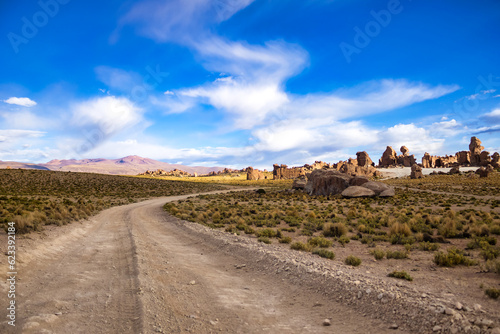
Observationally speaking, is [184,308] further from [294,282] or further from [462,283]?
[462,283]

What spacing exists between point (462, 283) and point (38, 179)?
3060 inches

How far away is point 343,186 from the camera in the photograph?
41.4 metres

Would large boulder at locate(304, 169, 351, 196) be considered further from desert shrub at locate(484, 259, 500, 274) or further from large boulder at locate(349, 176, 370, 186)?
desert shrub at locate(484, 259, 500, 274)

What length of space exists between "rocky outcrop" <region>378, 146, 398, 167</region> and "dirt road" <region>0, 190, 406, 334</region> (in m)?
135

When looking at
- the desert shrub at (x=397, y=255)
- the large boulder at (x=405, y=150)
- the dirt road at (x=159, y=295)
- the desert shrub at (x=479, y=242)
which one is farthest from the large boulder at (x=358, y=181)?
the large boulder at (x=405, y=150)

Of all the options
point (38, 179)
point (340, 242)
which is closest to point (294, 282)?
point (340, 242)

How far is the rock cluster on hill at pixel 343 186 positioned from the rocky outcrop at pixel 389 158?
319 feet

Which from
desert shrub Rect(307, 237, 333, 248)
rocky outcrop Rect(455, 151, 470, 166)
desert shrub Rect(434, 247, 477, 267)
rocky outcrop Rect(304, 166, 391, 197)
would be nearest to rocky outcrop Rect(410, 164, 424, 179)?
rocky outcrop Rect(455, 151, 470, 166)

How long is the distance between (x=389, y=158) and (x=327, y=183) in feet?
331

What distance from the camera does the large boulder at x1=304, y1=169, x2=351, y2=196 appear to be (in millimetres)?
41688

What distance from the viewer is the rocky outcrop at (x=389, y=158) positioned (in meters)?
126

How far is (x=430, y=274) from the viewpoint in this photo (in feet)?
25.6

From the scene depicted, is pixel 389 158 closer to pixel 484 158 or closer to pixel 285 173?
pixel 484 158

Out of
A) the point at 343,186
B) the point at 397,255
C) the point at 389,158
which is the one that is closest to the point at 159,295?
the point at 397,255
